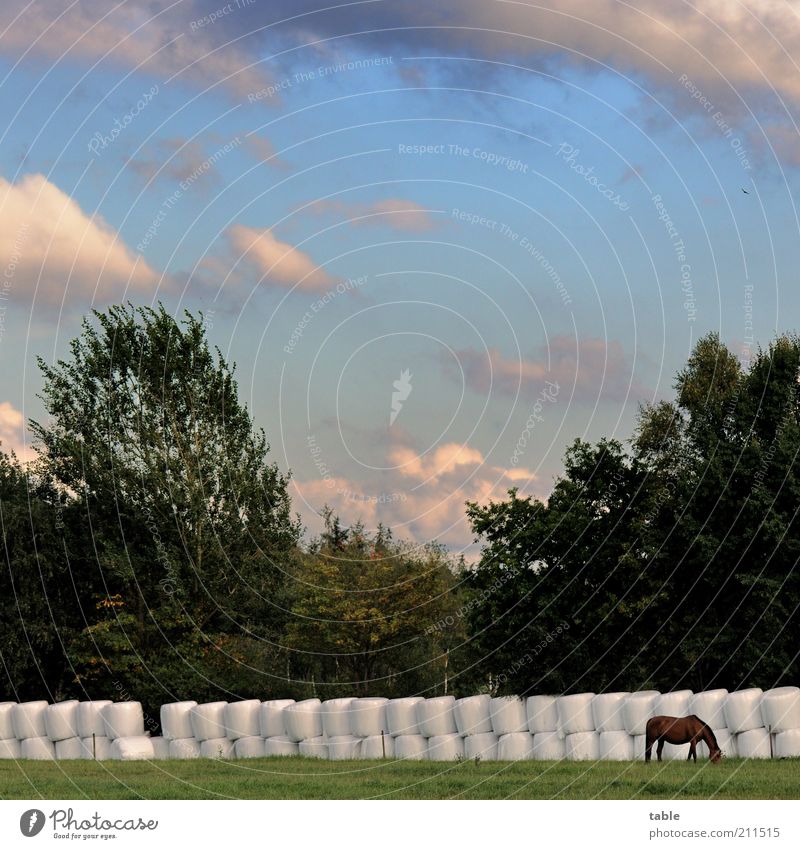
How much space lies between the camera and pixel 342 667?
5503 centimetres

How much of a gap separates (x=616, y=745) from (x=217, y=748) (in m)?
10.1

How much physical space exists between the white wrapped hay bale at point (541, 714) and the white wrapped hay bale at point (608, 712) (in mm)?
906

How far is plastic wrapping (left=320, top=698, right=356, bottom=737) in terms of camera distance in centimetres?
2894

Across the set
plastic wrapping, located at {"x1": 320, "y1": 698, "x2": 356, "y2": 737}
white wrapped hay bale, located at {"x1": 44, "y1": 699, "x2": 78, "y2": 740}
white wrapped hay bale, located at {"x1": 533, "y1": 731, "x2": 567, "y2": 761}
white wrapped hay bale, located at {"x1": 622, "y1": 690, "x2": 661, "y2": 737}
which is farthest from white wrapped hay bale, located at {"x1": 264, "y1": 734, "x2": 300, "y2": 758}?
white wrapped hay bale, located at {"x1": 622, "y1": 690, "x2": 661, "y2": 737}

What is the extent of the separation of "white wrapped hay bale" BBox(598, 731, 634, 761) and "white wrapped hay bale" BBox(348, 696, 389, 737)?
5.35m

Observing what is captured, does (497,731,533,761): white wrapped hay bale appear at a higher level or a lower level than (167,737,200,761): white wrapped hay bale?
lower

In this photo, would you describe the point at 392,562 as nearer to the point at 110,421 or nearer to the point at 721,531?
the point at 110,421

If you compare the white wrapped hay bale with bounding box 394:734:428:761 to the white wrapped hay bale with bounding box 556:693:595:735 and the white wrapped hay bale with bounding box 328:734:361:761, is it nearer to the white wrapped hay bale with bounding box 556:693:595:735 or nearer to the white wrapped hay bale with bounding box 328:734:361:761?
the white wrapped hay bale with bounding box 328:734:361:761

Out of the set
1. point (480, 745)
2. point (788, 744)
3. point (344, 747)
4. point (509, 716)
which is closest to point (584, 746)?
point (509, 716)

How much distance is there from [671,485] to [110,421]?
2171 cm

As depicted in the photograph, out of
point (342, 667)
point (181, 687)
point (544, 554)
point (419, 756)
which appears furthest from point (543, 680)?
point (342, 667)

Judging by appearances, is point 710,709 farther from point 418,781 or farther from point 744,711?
point 418,781

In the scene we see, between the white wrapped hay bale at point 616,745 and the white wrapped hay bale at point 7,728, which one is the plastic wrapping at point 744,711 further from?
the white wrapped hay bale at point 7,728
